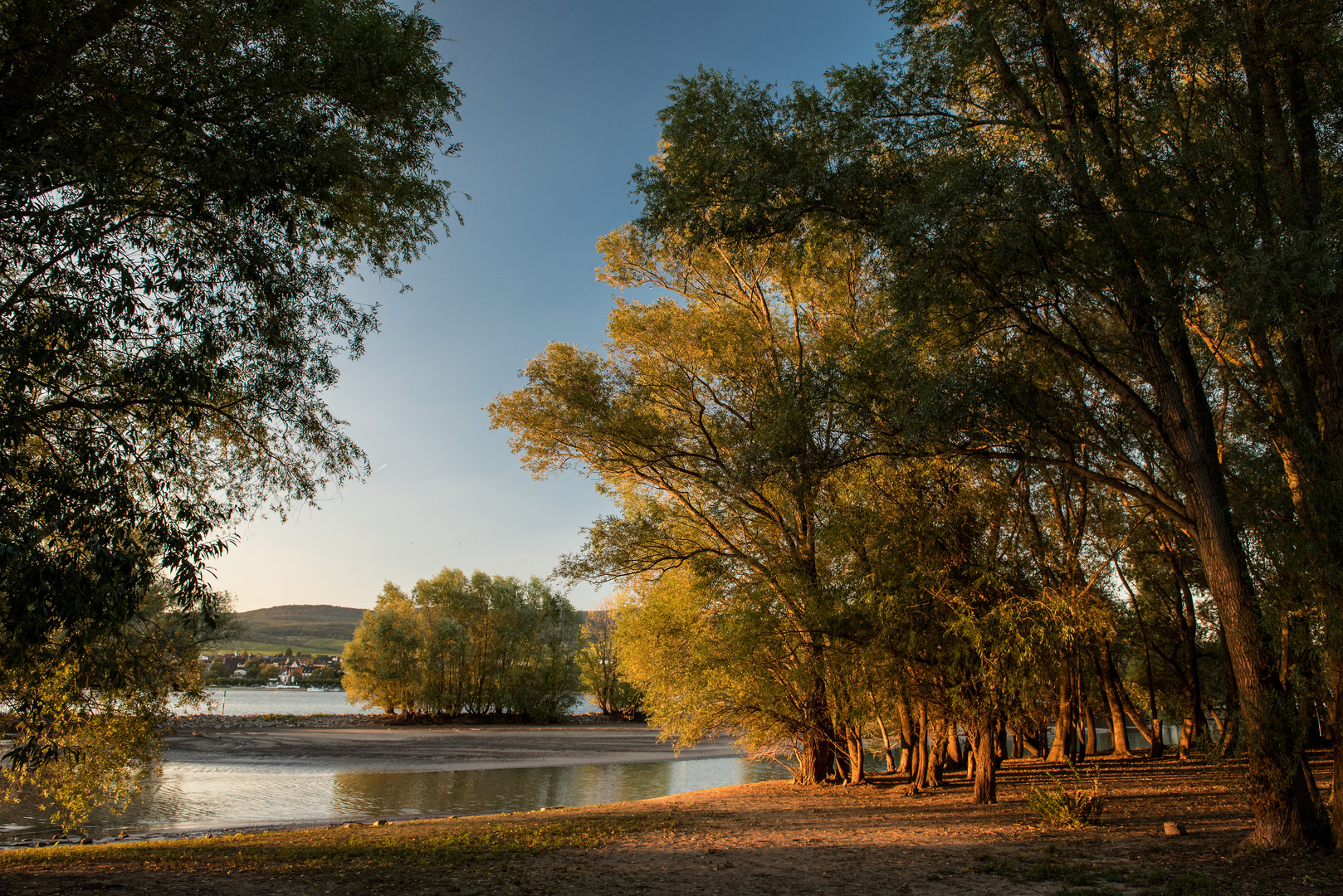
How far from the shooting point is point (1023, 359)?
11.0 metres

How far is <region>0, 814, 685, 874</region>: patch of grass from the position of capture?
8531 mm

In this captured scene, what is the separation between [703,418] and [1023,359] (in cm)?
754

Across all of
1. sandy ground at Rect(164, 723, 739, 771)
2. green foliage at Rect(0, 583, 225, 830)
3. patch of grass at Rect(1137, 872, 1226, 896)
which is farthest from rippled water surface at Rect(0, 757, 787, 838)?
patch of grass at Rect(1137, 872, 1226, 896)

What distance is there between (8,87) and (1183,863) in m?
13.8

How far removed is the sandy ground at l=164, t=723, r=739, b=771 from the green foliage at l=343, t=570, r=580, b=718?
176 inches

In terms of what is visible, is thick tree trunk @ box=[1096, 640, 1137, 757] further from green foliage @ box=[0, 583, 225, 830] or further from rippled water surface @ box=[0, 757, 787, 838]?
green foliage @ box=[0, 583, 225, 830]

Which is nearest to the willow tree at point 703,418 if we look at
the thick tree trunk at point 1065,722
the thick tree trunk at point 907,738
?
the thick tree trunk at point 907,738

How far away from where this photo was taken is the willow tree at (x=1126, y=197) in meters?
8.27

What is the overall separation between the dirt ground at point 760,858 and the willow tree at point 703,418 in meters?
4.47

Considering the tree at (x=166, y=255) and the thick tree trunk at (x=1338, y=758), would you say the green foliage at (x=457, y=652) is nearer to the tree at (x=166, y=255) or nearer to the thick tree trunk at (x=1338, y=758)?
the tree at (x=166, y=255)

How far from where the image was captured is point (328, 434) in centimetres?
888

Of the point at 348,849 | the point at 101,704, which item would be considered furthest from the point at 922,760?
the point at 101,704

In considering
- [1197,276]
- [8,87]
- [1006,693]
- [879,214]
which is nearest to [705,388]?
[879,214]

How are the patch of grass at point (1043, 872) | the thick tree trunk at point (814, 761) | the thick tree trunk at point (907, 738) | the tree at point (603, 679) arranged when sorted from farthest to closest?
the tree at point (603, 679) → the thick tree trunk at point (814, 761) → the thick tree trunk at point (907, 738) → the patch of grass at point (1043, 872)
